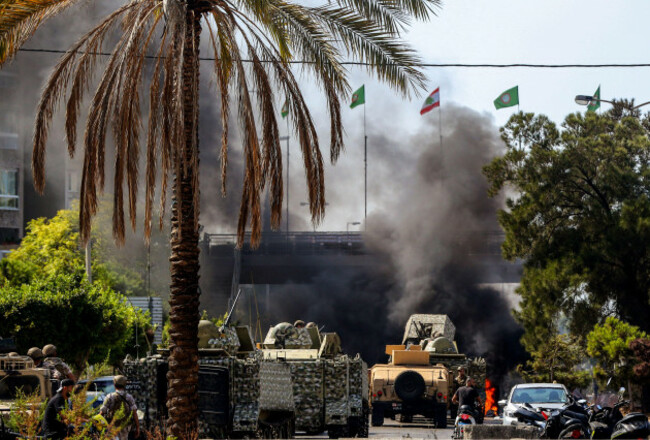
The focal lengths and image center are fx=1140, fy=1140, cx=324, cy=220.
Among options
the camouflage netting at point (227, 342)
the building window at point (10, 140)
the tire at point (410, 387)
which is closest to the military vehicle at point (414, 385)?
the tire at point (410, 387)

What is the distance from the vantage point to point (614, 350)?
98.3 ft

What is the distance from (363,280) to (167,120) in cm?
4987

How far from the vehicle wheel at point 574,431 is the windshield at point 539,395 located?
21.4ft

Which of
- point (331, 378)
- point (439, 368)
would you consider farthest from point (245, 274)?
point (331, 378)

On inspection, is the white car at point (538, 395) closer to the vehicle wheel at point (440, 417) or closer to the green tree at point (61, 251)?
the vehicle wheel at point (440, 417)

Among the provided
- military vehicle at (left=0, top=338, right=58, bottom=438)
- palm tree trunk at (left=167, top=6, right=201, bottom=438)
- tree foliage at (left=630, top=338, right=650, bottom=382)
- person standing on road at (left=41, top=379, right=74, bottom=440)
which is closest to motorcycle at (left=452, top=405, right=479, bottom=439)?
palm tree trunk at (left=167, top=6, right=201, bottom=438)

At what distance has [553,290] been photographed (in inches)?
1419

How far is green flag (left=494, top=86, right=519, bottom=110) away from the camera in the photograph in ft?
154

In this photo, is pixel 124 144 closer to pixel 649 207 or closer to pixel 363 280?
pixel 649 207

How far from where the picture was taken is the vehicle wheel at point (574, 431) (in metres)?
16.3

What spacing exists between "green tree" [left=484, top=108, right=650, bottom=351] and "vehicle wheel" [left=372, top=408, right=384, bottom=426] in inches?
446

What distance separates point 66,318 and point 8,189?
37913mm

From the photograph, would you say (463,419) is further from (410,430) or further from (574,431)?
(410,430)

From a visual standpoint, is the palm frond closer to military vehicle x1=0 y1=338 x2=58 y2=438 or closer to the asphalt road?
military vehicle x1=0 y1=338 x2=58 y2=438
